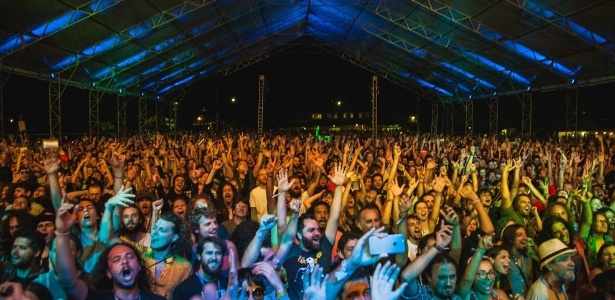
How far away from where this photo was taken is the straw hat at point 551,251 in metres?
3.96

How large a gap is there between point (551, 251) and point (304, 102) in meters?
42.7

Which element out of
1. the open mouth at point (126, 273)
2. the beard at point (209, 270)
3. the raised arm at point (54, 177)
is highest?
the raised arm at point (54, 177)

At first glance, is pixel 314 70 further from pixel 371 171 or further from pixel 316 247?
pixel 316 247

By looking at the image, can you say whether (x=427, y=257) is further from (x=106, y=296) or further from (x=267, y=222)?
(x=106, y=296)

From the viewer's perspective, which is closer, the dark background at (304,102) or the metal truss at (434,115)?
the dark background at (304,102)

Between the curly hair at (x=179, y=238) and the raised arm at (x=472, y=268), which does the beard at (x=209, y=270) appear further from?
the raised arm at (x=472, y=268)

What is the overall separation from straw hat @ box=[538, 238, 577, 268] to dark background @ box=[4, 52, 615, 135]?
2701 centimetres

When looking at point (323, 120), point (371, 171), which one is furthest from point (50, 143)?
point (323, 120)

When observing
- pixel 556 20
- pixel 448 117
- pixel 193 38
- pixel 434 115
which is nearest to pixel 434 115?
pixel 434 115

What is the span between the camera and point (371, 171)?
9.08 metres

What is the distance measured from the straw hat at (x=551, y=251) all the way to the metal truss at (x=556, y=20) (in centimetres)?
1109

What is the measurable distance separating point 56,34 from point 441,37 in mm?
12830

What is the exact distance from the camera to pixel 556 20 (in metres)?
14.2

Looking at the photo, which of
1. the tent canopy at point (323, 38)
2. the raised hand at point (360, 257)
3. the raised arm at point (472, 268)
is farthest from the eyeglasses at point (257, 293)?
the tent canopy at point (323, 38)
